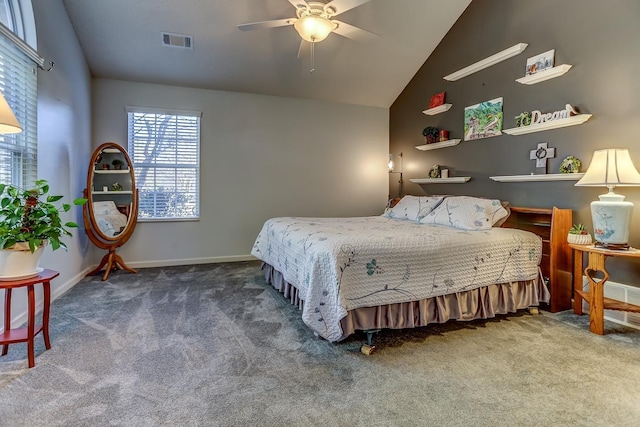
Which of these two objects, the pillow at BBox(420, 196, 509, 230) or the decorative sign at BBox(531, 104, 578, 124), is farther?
the pillow at BBox(420, 196, 509, 230)

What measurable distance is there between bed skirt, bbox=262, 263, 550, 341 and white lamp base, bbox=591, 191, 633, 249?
2.15 feet

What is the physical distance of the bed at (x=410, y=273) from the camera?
2.22 m

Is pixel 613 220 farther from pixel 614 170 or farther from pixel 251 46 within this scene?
pixel 251 46

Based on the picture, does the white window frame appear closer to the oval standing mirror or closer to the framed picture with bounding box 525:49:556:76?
the oval standing mirror

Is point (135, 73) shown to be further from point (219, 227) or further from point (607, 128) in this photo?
point (607, 128)

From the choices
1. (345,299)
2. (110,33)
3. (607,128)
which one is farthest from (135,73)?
(607,128)

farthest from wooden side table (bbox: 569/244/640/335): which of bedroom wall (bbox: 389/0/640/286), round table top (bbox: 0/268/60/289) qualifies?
round table top (bbox: 0/268/60/289)

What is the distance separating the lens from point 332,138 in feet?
18.4

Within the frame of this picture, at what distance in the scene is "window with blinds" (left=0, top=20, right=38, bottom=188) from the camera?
2.48m

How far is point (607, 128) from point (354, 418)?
3088 mm

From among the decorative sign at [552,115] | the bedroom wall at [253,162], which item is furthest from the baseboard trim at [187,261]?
the decorative sign at [552,115]

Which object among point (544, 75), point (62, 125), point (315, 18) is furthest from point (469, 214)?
point (62, 125)

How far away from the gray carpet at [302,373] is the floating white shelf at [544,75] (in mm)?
2217

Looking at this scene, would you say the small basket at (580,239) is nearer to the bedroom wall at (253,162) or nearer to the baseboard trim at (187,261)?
the bedroom wall at (253,162)
